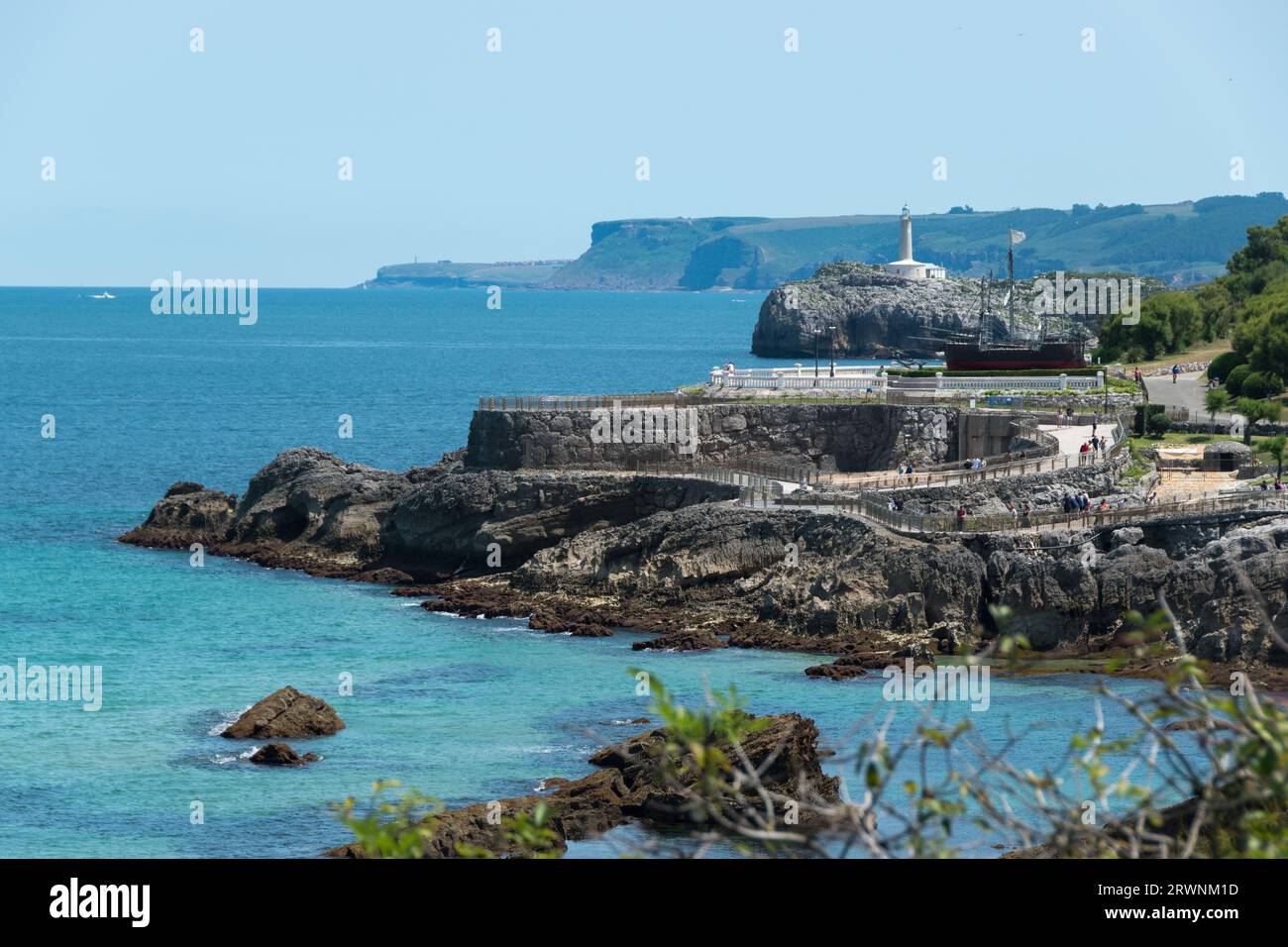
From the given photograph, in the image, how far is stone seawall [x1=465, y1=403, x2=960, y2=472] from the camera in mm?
64750

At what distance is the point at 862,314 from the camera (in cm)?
18212

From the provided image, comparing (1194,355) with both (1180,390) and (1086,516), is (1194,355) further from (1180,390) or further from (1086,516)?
(1086,516)

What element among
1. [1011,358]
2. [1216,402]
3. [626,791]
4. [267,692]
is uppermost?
[1011,358]

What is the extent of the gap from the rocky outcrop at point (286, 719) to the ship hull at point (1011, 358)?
38.5m

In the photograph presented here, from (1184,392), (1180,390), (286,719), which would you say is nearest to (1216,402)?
(1184,392)

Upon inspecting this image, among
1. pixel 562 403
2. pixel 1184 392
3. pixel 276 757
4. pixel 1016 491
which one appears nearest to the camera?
pixel 276 757

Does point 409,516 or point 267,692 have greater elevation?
point 409,516

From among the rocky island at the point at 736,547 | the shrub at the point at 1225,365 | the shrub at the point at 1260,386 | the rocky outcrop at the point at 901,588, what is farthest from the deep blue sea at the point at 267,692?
the shrub at the point at 1225,365

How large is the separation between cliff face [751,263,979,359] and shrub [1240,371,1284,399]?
99.8 metres

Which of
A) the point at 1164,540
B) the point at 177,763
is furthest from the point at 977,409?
the point at 177,763

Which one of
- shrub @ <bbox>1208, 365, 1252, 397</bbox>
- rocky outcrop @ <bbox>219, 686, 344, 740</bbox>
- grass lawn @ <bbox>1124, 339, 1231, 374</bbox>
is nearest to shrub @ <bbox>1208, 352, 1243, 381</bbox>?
shrub @ <bbox>1208, 365, 1252, 397</bbox>

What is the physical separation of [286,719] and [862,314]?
144539 mm
